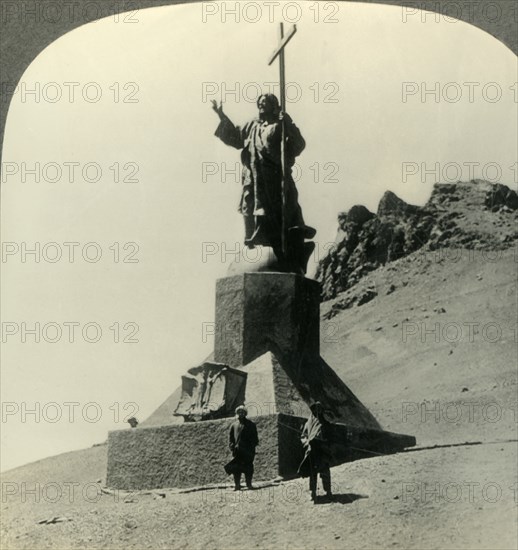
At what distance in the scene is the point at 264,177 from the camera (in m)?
13.4

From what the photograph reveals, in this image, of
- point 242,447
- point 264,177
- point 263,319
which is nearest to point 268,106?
point 264,177

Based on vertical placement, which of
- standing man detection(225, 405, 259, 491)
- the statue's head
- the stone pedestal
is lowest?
standing man detection(225, 405, 259, 491)

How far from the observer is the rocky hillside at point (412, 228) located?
118ft

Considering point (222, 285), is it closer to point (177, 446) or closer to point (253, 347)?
point (253, 347)

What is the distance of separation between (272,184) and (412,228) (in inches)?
981

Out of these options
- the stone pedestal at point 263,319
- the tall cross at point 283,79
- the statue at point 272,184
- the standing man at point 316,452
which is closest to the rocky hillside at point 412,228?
the statue at point 272,184

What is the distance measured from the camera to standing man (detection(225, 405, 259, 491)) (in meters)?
10.7

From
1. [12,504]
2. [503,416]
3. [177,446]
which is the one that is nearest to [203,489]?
[177,446]

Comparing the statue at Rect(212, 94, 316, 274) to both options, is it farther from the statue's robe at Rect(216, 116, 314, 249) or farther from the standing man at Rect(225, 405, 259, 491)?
the standing man at Rect(225, 405, 259, 491)

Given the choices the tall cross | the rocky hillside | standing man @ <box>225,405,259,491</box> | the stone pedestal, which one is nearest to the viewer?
standing man @ <box>225,405,259,491</box>

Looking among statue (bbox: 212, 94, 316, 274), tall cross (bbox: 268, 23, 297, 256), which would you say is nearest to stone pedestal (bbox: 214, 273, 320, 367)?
statue (bbox: 212, 94, 316, 274)

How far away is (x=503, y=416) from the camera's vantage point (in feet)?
62.2

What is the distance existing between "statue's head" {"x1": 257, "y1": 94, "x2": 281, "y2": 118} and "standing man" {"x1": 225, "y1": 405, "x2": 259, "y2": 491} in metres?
4.48

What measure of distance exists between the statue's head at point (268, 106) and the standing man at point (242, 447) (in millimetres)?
4477
